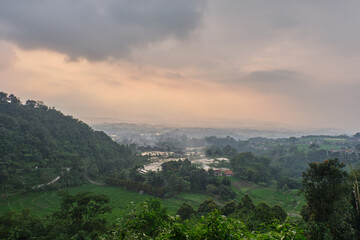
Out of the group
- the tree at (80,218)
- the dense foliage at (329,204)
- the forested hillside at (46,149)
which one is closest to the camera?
the dense foliage at (329,204)

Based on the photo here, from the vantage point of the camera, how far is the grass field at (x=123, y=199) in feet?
87.0

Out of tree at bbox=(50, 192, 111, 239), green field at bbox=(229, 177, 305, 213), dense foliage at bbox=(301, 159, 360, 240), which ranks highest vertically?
dense foliage at bbox=(301, 159, 360, 240)

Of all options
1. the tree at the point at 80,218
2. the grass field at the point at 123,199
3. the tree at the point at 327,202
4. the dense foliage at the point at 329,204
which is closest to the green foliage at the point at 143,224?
the tree at the point at 80,218

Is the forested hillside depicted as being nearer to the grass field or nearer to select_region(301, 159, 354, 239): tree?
the grass field

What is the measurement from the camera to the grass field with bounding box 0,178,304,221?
26516 millimetres

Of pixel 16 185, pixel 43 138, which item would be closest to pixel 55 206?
pixel 16 185

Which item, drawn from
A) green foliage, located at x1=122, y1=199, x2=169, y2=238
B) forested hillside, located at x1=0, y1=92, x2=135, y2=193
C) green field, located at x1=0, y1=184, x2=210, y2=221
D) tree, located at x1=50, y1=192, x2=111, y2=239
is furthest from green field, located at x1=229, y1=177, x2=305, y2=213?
forested hillside, located at x1=0, y1=92, x2=135, y2=193

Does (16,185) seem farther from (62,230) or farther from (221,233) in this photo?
(221,233)

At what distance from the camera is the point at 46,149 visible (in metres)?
41.9

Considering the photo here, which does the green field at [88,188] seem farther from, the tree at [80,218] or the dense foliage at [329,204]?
the dense foliage at [329,204]

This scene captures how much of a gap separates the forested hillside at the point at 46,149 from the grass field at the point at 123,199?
2.98m

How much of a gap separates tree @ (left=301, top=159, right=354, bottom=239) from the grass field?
1694 centimetres

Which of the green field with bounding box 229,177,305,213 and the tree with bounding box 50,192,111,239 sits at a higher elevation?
the tree with bounding box 50,192,111,239

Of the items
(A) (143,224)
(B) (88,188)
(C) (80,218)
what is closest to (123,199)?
(B) (88,188)
